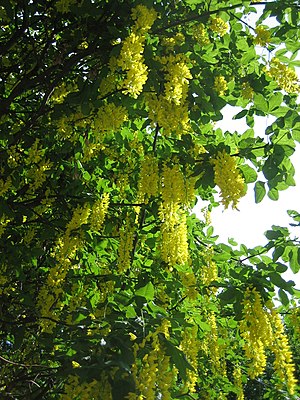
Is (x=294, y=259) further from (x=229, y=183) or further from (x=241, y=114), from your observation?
(x=241, y=114)

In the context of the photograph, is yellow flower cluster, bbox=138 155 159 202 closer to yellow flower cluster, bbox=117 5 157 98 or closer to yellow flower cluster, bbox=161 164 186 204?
yellow flower cluster, bbox=161 164 186 204

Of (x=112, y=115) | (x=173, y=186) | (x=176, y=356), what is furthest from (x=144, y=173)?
(x=176, y=356)

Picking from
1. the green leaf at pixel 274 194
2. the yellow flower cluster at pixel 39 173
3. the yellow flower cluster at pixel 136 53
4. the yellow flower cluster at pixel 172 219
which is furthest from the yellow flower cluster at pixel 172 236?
the yellow flower cluster at pixel 39 173

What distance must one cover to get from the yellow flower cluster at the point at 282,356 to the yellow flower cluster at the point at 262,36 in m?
1.78

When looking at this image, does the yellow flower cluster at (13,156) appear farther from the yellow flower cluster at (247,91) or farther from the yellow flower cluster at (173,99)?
the yellow flower cluster at (247,91)

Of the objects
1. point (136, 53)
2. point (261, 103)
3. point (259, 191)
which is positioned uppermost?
point (261, 103)

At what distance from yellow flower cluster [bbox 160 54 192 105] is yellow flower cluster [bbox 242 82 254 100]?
46 centimetres

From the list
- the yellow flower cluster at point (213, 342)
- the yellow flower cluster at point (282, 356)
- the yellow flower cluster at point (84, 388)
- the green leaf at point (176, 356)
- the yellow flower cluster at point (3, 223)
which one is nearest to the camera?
the yellow flower cluster at point (84, 388)

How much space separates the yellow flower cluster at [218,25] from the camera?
3084mm

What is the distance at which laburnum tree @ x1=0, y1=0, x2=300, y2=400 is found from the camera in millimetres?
2600

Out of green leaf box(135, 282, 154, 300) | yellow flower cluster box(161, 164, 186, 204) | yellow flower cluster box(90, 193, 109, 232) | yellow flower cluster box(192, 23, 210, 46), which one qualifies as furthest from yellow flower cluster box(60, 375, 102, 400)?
yellow flower cluster box(192, 23, 210, 46)

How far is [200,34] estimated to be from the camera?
3002 millimetres

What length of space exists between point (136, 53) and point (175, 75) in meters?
0.31

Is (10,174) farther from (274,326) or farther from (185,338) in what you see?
(274,326)
